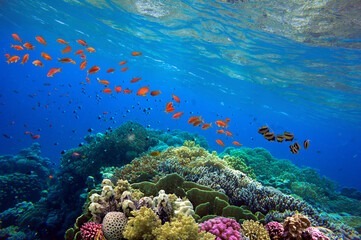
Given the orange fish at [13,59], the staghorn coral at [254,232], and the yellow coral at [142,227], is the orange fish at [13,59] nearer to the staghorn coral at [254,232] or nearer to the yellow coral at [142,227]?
the yellow coral at [142,227]

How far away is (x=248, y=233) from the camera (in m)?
4.50

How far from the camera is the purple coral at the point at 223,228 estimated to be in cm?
406

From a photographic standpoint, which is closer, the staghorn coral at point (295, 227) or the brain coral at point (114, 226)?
the brain coral at point (114, 226)

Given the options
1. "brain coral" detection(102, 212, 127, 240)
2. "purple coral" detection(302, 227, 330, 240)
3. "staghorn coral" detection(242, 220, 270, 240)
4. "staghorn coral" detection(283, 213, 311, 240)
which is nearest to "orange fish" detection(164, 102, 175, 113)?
"staghorn coral" detection(242, 220, 270, 240)

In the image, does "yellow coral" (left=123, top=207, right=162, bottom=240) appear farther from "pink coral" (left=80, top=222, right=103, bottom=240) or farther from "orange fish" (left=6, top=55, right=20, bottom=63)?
"orange fish" (left=6, top=55, right=20, bottom=63)

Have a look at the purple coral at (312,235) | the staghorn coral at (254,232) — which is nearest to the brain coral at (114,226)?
the staghorn coral at (254,232)

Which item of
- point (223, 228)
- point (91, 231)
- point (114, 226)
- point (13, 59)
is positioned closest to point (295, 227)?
point (223, 228)

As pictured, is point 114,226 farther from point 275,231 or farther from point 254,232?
point 275,231

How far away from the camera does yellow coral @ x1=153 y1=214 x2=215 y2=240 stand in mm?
3543

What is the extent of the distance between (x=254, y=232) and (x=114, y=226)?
248cm

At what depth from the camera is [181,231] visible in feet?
11.7

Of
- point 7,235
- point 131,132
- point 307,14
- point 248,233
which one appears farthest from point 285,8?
point 7,235

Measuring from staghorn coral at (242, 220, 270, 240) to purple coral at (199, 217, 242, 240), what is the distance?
0.37 metres

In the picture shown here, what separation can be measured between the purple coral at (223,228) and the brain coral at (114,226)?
1.34m
